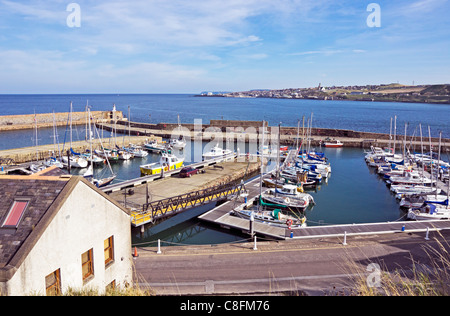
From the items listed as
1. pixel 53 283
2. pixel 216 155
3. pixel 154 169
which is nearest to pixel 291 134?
pixel 216 155

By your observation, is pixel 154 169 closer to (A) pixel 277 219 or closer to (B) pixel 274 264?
(A) pixel 277 219

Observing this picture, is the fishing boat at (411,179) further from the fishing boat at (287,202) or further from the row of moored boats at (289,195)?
the fishing boat at (287,202)

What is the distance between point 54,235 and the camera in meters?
9.58

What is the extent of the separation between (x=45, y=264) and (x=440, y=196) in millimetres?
34809

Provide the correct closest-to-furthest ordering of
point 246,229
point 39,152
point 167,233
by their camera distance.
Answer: point 246,229, point 167,233, point 39,152

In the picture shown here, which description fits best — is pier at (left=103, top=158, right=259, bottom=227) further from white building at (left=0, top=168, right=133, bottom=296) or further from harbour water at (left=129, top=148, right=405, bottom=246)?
white building at (left=0, top=168, right=133, bottom=296)

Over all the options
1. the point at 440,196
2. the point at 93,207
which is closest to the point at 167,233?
the point at 93,207

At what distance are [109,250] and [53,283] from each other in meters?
2.89

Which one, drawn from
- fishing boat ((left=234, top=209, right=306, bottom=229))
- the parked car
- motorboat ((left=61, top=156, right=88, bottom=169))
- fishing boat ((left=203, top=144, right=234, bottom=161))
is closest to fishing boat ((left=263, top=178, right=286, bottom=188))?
the parked car

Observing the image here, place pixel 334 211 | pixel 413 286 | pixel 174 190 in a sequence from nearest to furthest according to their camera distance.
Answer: pixel 413 286 → pixel 334 211 → pixel 174 190

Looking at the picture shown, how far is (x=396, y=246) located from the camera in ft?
66.2

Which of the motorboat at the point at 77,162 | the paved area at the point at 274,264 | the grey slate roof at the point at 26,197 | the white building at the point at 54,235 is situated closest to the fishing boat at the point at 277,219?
the paved area at the point at 274,264

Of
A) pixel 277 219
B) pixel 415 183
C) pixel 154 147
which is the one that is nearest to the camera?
pixel 277 219
